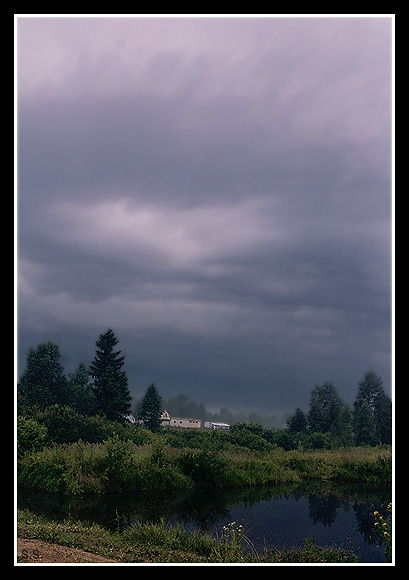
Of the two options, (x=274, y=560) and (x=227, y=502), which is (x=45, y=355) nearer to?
(x=227, y=502)

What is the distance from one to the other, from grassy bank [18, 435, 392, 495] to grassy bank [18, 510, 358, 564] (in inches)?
213

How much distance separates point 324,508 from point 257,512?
2690 mm

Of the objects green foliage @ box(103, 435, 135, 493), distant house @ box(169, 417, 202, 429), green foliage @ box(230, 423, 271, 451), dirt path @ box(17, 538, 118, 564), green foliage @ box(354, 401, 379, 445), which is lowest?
distant house @ box(169, 417, 202, 429)

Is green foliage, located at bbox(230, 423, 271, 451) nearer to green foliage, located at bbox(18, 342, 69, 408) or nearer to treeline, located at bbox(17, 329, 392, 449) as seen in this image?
treeline, located at bbox(17, 329, 392, 449)

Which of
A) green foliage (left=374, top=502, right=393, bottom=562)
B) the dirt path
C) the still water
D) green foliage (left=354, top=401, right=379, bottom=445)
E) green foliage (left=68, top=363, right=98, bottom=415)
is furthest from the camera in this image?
green foliage (left=354, top=401, right=379, bottom=445)

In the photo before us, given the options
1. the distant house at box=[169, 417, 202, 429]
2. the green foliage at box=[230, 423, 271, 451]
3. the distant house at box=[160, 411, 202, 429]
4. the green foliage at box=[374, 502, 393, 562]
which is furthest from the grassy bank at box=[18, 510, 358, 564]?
the distant house at box=[169, 417, 202, 429]

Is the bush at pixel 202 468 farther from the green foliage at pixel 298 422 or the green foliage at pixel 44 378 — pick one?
the green foliage at pixel 298 422

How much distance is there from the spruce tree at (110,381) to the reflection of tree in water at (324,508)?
17.1 m

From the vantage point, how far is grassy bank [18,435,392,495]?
14102 mm

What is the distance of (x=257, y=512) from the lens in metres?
12.9

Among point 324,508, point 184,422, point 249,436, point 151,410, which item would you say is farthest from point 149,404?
point 184,422

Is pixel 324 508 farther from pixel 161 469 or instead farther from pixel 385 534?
pixel 385 534

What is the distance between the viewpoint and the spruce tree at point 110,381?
97.1ft
